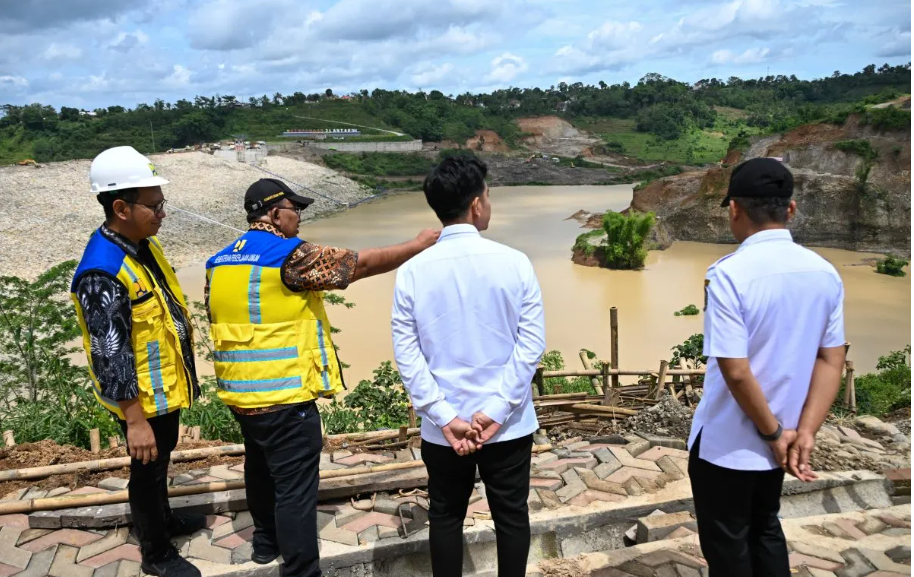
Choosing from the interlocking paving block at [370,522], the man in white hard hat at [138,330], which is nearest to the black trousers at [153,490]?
the man in white hard hat at [138,330]

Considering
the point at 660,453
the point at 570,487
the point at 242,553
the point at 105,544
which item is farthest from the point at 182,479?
the point at 660,453

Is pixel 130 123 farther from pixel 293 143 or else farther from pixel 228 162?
pixel 228 162

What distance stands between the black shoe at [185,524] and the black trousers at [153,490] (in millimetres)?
309

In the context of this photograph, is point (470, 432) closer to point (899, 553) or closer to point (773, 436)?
point (773, 436)

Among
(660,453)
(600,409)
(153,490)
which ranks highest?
(153,490)

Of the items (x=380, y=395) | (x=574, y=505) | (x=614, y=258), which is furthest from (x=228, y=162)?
→ (x=574, y=505)

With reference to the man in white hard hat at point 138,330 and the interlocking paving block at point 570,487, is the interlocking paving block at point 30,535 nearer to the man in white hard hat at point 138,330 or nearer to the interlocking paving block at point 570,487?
the man in white hard hat at point 138,330

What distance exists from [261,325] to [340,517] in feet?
4.12

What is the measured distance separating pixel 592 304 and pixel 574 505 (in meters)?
15.4

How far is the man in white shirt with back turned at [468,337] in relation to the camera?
6.72 feet

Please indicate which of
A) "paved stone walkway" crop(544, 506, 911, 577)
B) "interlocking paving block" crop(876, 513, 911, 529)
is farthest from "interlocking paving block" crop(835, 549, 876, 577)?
"interlocking paving block" crop(876, 513, 911, 529)

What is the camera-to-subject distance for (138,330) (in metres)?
2.43

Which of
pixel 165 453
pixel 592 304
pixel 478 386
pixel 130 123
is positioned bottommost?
pixel 592 304

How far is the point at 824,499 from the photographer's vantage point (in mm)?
3461
